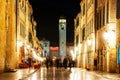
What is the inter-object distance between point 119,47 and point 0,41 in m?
12.4

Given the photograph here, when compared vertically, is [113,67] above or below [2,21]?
below

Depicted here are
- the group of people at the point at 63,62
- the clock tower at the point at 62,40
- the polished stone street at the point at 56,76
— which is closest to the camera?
the polished stone street at the point at 56,76

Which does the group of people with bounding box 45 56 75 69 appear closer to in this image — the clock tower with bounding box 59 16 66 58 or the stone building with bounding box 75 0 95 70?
the stone building with bounding box 75 0 95 70

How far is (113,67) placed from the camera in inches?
1828

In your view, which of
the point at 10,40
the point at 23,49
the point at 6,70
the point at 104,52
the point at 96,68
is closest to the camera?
the point at 6,70

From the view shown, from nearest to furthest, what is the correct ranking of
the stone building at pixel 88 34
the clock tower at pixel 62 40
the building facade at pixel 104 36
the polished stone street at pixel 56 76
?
the polished stone street at pixel 56 76
the building facade at pixel 104 36
the stone building at pixel 88 34
the clock tower at pixel 62 40

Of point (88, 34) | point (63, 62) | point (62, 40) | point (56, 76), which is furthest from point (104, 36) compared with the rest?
point (62, 40)

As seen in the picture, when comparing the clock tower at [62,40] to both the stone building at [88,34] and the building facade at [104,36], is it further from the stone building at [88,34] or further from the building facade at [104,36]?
the building facade at [104,36]

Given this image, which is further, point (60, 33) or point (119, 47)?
point (60, 33)

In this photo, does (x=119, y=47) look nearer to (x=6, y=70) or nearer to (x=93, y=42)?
(x=6, y=70)

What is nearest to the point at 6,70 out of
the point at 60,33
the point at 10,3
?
the point at 10,3

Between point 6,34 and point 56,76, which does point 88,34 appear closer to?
point 6,34

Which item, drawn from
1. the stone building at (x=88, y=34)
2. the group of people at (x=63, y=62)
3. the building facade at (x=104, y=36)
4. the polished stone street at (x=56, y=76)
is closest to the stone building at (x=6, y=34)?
the polished stone street at (x=56, y=76)

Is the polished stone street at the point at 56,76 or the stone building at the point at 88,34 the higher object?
the stone building at the point at 88,34
